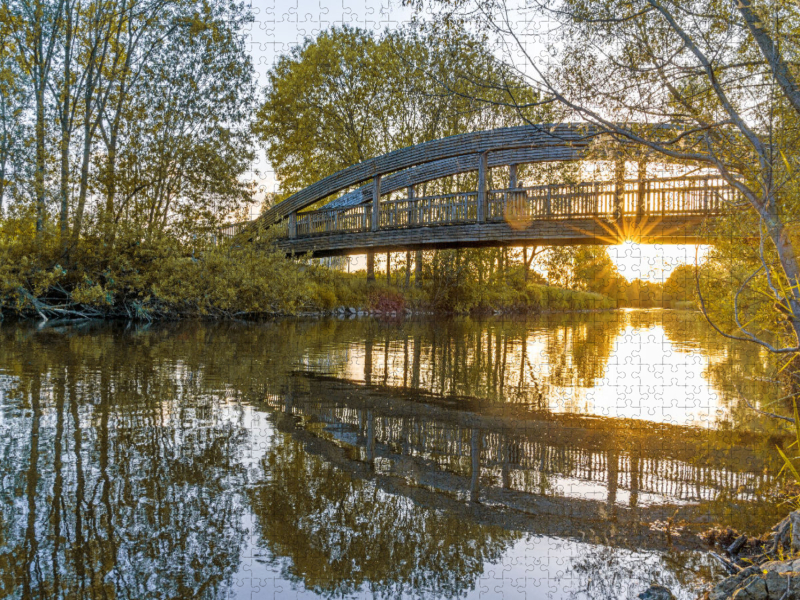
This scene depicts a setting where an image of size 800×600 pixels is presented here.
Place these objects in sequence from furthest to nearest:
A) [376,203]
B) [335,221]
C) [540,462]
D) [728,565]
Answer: [335,221] < [376,203] < [540,462] < [728,565]

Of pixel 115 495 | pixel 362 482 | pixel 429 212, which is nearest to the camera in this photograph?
pixel 115 495

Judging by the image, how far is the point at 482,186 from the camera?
19703 millimetres

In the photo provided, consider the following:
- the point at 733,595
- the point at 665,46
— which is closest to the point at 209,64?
the point at 665,46

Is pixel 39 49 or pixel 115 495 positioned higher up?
pixel 39 49

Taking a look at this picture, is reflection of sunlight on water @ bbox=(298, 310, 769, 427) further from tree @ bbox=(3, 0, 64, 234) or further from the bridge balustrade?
tree @ bbox=(3, 0, 64, 234)

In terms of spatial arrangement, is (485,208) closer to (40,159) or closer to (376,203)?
(376,203)

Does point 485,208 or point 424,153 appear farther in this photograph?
point 424,153

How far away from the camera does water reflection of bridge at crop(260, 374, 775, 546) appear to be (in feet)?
11.9

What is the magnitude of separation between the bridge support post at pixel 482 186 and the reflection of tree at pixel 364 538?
16.4m

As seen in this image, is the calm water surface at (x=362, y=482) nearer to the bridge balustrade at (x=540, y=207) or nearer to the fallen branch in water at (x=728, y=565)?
the fallen branch in water at (x=728, y=565)

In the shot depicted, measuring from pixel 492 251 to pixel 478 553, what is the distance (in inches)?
1232

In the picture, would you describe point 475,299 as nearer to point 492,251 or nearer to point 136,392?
point 492,251

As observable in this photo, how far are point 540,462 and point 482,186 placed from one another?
15856mm

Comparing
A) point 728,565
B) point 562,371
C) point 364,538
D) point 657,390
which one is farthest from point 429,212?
point 728,565
